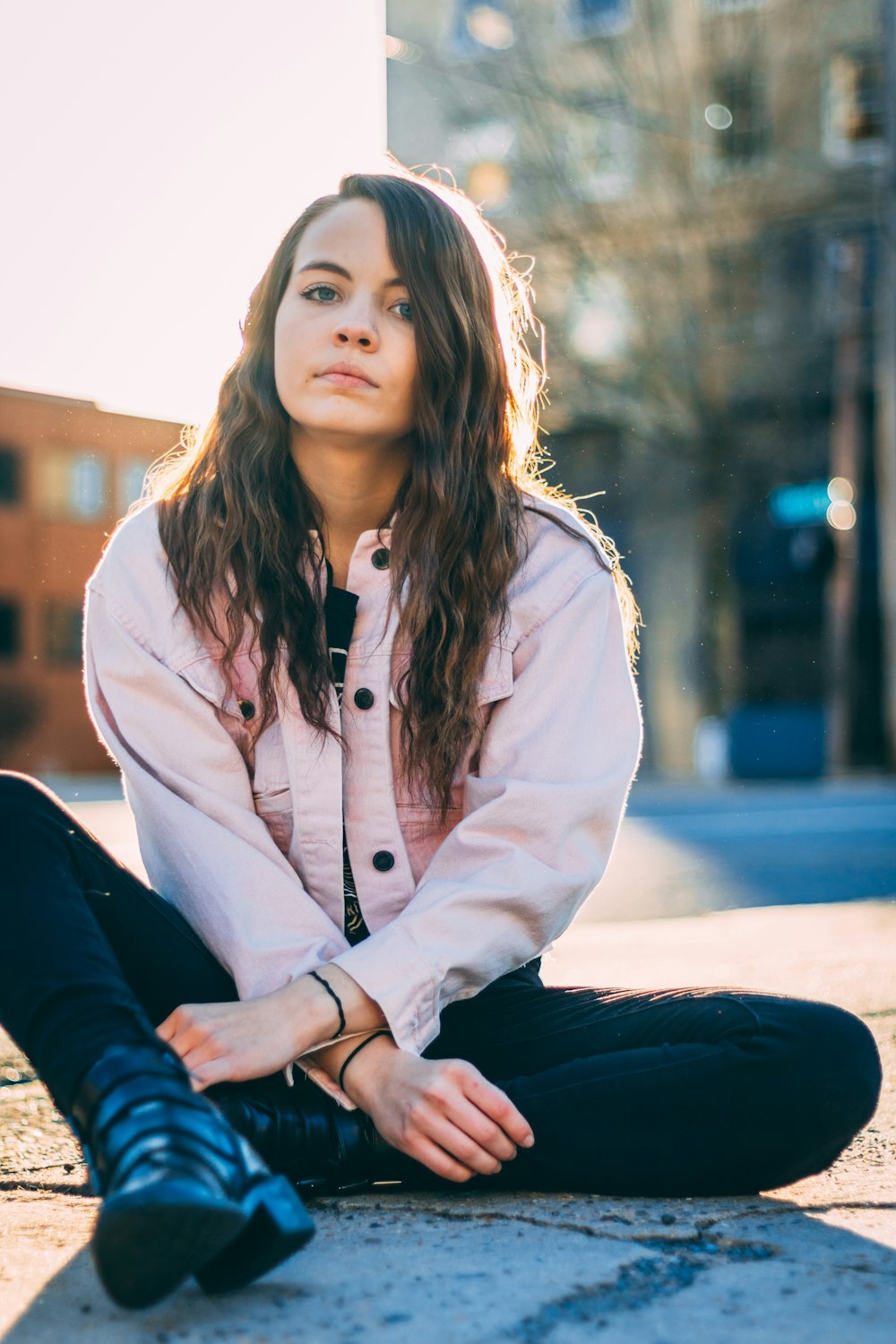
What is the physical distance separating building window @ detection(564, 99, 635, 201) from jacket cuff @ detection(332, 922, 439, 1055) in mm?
17854

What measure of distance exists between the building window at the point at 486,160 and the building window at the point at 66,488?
625 centimetres

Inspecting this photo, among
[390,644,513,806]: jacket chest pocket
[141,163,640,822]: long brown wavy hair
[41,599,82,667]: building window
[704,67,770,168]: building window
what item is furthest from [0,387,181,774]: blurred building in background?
[390,644,513,806]: jacket chest pocket

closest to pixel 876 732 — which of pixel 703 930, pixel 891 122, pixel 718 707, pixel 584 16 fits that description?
pixel 718 707

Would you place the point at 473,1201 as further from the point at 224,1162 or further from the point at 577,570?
the point at 577,570

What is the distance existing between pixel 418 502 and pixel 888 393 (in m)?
17.4

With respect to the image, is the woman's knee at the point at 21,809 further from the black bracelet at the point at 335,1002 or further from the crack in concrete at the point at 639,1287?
the crack in concrete at the point at 639,1287

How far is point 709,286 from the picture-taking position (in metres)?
17.9

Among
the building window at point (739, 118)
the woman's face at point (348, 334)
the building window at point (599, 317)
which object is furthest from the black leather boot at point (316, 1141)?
the building window at point (739, 118)

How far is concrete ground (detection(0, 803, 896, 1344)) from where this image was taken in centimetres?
126

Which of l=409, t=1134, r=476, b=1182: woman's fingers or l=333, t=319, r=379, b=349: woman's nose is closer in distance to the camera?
l=409, t=1134, r=476, b=1182: woman's fingers

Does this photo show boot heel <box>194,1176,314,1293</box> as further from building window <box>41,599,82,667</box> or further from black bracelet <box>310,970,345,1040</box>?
building window <box>41,599,82,667</box>

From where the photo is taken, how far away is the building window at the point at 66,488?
1767 cm

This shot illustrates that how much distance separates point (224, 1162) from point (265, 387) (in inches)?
57.3

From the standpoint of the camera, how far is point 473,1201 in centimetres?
176
